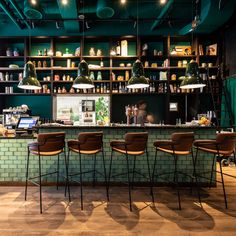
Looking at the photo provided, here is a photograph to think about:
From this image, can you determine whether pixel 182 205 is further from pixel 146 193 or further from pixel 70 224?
pixel 70 224

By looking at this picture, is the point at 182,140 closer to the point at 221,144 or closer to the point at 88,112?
the point at 221,144

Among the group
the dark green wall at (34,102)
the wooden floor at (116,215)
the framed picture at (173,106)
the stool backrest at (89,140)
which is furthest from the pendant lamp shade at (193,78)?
the dark green wall at (34,102)

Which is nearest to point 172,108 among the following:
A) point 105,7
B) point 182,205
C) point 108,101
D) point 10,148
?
point 108,101

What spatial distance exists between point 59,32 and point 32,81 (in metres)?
3.28

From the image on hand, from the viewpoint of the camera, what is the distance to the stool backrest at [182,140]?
319 cm

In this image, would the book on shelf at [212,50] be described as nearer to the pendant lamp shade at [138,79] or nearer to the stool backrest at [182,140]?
the pendant lamp shade at [138,79]

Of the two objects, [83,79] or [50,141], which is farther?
[83,79]

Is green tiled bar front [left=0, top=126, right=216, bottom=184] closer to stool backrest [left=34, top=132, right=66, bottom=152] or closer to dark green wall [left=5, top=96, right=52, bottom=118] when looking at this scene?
stool backrest [left=34, top=132, right=66, bottom=152]

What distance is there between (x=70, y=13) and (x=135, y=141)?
13.5 feet

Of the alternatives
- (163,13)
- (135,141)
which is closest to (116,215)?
(135,141)

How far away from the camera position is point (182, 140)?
10.5 ft

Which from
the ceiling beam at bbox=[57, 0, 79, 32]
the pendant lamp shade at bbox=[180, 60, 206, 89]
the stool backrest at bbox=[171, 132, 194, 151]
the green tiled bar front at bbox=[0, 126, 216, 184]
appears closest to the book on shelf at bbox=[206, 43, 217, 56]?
the pendant lamp shade at bbox=[180, 60, 206, 89]

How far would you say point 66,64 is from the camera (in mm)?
6711

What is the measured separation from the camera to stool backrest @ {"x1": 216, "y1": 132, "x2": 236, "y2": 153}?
3186mm
